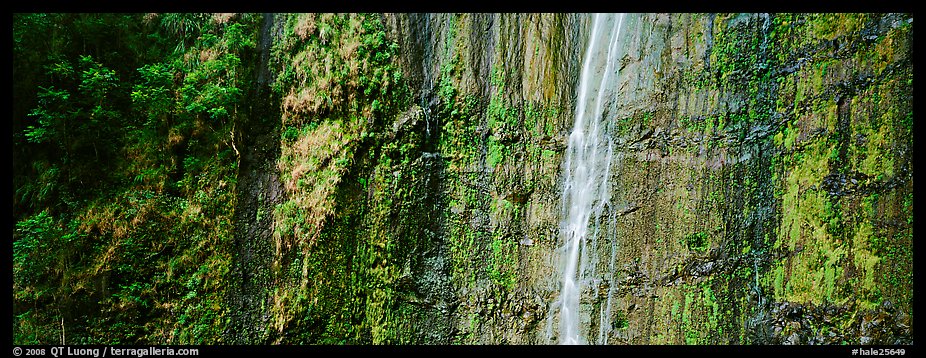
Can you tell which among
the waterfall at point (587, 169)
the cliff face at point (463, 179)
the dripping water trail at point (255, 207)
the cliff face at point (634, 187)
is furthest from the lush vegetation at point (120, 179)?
the waterfall at point (587, 169)

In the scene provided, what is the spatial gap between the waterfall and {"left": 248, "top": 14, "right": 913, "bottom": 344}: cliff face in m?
0.09

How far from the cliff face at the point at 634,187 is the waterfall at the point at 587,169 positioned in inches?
3.6

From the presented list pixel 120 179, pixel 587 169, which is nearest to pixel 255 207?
pixel 120 179

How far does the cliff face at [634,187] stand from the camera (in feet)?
12.0

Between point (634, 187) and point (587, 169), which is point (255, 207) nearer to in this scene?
point (587, 169)

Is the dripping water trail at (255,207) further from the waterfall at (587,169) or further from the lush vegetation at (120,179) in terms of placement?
the waterfall at (587,169)

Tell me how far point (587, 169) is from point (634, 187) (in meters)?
0.54

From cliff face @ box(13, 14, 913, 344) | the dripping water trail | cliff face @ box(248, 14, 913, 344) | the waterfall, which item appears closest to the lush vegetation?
cliff face @ box(13, 14, 913, 344)

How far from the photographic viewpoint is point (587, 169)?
4617 mm

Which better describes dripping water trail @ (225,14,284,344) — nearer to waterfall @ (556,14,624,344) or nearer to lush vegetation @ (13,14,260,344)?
lush vegetation @ (13,14,260,344)

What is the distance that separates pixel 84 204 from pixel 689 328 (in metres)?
6.50

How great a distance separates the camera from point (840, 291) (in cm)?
373
